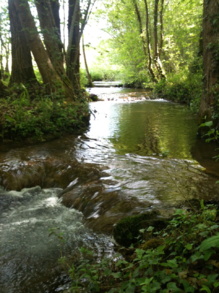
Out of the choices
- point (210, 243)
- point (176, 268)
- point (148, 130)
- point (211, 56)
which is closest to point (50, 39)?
point (148, 130)

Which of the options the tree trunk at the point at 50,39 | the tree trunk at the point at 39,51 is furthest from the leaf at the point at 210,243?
the tree trunk at the point at 50,39

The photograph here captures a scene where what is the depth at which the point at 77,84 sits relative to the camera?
11.1 metres

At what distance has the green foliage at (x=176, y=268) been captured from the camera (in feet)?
5.88

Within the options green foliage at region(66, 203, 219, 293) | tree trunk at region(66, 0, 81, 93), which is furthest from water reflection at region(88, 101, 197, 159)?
green foliage at region(66, 203, 219, 293)

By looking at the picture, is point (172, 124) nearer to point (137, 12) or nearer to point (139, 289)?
point (139, 289)

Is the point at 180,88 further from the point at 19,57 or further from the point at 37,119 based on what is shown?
the point at 37,119

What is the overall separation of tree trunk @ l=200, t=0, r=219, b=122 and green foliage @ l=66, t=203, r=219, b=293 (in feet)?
14.5

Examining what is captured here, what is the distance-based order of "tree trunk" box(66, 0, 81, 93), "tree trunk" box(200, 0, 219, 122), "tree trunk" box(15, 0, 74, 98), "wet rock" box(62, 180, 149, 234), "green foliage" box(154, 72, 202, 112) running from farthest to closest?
"green foliage" box(154, 72, 202, 112) → "tree trunk" box(66, 0, 81, 93) → "tree trunk" box(15, 0, 74, 98) → "tree trunk" box(200, 0, 219, 122) → "wet rock" box(62, 180, 149, 234)

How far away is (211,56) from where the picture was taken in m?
6.48

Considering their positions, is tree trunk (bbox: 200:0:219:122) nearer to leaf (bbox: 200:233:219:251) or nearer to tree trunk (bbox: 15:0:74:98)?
tree trunk (bbox: 15:0:74:98)

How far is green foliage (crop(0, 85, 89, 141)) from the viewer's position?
6977 millimetres

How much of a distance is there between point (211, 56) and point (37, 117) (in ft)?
16.6

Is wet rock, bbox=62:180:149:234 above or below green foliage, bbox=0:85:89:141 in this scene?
below

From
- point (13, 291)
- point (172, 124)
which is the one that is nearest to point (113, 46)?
point (172, 124)
